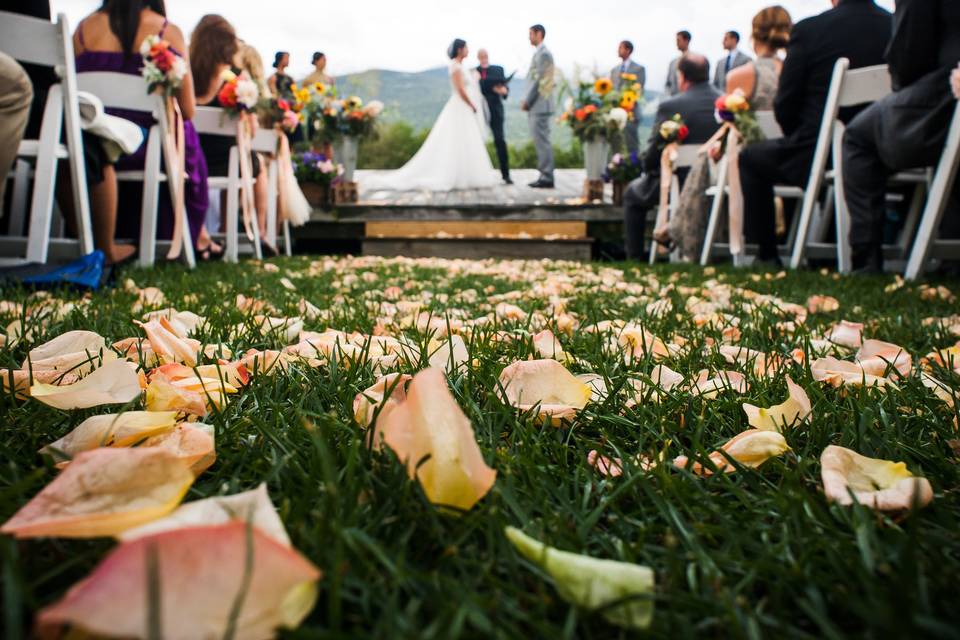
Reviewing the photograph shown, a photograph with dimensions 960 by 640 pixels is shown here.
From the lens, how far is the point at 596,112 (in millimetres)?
9102

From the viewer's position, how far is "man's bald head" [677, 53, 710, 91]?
621 centimetres

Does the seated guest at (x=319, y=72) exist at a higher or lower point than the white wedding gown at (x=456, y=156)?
higher

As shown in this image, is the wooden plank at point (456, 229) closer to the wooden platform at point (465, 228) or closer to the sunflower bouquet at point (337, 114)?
the wooden platform at point (465, 228)

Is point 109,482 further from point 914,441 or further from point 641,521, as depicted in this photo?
point 914,441

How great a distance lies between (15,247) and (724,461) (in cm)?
371

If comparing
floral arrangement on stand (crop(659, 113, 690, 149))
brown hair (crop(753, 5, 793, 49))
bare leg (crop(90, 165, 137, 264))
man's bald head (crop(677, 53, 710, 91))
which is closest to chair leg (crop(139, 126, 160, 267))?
bare leg (crop(90, 165, 137, 264))

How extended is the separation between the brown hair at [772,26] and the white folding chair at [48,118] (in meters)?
4.90

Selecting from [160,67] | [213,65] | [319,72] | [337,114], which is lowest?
[160,67]

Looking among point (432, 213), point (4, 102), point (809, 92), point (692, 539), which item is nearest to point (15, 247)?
point (4, 102)

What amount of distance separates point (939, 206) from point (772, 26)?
3.08 m

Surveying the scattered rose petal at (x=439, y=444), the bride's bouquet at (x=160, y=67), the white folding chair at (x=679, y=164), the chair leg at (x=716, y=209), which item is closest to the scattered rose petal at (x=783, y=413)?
the scattered rose petal at (x=439, y=444)

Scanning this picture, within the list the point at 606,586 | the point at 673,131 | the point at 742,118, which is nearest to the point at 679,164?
the point at 673,131

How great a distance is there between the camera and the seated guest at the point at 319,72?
10498mm

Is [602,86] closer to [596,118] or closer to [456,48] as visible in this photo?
[596,118]
